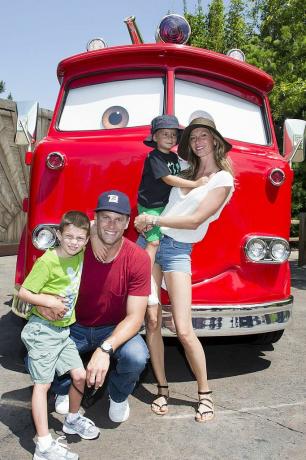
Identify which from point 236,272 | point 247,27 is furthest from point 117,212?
point 247,27

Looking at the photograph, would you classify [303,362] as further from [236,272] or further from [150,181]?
[150,181]

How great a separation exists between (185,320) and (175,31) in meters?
2.16

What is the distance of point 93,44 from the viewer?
397 cm

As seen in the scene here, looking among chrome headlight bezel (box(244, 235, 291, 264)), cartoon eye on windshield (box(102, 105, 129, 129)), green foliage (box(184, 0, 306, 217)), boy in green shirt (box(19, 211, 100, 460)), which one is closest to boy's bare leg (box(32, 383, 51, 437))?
boy in green shirt (box(19, 211, 100, 460))

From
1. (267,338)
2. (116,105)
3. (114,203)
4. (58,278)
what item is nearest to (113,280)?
(58,278)

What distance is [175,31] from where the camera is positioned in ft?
12.4

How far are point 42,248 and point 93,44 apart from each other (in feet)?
5.66

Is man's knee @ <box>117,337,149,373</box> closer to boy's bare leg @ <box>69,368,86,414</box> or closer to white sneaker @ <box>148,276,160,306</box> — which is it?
boy's bare leg @ <box>69,368,86,414</box>

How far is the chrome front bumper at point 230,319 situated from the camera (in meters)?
3.12

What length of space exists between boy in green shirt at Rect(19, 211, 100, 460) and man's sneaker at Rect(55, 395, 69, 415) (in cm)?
24

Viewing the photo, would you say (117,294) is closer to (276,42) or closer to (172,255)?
(172,255)

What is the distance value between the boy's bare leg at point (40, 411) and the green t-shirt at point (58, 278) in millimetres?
328

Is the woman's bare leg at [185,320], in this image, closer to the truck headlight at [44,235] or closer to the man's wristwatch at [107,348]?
the man's wristwatch at [107,348]

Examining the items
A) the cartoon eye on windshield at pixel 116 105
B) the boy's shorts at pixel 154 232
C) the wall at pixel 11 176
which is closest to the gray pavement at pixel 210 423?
the boy's shorts at pixel 154 232
